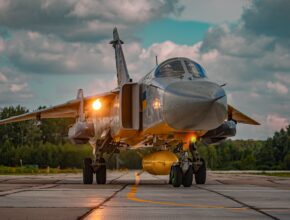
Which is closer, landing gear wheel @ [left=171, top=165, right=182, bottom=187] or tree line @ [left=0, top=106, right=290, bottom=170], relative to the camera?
landing gear wheel @ [left=171, top=165, right=182, bottom=187]

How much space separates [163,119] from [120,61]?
10493 mm

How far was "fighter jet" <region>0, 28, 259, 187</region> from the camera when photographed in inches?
525

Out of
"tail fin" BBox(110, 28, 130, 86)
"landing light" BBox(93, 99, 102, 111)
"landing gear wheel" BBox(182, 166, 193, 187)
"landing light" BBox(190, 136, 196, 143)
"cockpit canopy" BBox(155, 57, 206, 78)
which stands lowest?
"landing gear wheel" BBox(182, 166, 193, 187)

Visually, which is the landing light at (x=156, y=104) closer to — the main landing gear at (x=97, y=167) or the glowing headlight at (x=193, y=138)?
the glowing headlight at (x=193, y=138)

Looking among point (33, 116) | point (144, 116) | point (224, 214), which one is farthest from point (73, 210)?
point (33, 116)

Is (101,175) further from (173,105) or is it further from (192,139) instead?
(173,105)

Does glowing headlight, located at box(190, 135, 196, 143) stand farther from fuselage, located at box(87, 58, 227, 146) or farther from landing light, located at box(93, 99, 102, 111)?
landing light, located at box(93, 99, 102, 111)

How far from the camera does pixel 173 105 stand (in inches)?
528

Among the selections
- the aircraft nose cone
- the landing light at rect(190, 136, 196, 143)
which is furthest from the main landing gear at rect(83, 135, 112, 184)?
the aircraft nose cone

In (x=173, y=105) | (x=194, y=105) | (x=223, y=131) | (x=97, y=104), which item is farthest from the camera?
(x=97, y=104)

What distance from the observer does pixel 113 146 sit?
18.7m

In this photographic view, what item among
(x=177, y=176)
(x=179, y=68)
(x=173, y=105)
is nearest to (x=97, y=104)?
(x=179, y=68)

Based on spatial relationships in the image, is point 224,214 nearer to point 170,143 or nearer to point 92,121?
point 170,143

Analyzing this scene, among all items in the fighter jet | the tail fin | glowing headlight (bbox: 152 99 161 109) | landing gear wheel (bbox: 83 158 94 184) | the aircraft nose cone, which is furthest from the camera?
the tail fin
